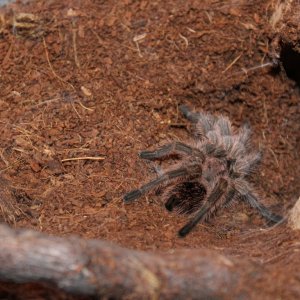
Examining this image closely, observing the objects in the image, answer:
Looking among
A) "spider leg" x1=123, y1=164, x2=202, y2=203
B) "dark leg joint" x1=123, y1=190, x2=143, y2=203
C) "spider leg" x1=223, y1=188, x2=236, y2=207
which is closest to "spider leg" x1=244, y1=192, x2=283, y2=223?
"spider leg" x1=223, y1=188, x2=236, y2=207

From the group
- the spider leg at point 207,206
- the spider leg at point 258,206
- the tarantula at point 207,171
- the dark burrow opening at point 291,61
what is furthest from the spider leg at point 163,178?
the dark burrow opening at point 291,61

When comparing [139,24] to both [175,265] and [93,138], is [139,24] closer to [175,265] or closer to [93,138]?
[93,138]

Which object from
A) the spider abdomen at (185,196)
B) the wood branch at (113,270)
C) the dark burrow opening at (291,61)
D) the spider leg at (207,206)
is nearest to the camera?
the wood branch at (113,270)

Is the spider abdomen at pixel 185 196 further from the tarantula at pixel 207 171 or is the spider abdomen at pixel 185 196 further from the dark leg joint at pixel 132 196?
the dark leg joint at pixel 132 196

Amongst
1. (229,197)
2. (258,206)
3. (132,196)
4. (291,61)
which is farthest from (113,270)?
(291,61)

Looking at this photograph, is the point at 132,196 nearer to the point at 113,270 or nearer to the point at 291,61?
the point at 113,270

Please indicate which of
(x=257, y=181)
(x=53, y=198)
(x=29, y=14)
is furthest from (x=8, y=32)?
(x=257, y=181)

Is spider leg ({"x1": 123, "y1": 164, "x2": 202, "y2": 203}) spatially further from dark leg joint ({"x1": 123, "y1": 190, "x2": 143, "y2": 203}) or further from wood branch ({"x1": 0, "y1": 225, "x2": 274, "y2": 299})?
wood branch ({"x1": 0, "y1": 225, "x2": 274, "y2": 299})
